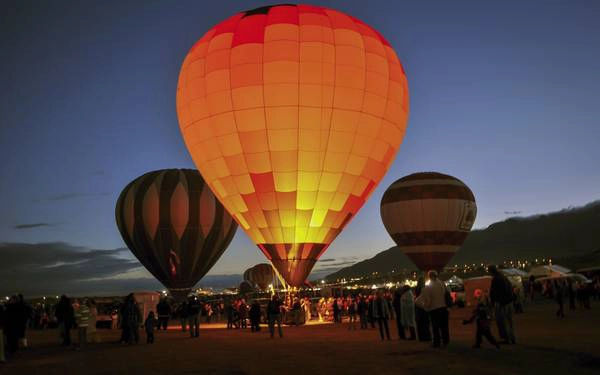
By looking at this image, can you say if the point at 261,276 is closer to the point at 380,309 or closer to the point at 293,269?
the point at 293,269

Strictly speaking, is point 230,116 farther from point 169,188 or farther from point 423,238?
point 423,238

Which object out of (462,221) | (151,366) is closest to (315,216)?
(151,366)

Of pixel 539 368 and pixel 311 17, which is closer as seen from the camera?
pixel 539 368

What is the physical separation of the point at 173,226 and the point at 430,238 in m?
16.6

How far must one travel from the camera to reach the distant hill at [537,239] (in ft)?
472

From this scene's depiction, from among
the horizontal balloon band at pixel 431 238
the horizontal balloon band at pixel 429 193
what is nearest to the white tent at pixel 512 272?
the horizontal balloon band at pixel 431 238

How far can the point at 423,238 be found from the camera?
3822 cm

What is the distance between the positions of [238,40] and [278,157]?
179 inches

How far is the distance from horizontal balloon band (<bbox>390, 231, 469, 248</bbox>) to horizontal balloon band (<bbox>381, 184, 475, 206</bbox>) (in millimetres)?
2363

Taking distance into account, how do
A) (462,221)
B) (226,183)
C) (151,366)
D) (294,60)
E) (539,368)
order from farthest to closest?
(462,221) < (226,183) < (294,60) < (151,366) < (539,368)

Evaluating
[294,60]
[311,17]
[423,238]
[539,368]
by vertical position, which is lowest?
[539,368]

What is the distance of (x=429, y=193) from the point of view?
38344 millimetres

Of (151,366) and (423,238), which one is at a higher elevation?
(423,238)

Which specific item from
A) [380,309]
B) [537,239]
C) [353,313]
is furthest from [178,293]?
[537,239]
